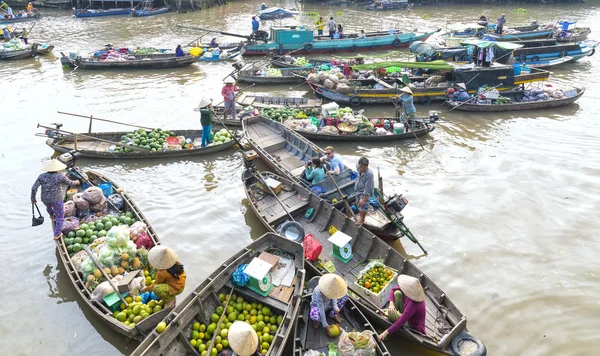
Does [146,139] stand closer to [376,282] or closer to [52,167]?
[52,167]

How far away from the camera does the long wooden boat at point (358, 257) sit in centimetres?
631

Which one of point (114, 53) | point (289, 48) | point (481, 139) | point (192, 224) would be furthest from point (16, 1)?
point (481, 139)

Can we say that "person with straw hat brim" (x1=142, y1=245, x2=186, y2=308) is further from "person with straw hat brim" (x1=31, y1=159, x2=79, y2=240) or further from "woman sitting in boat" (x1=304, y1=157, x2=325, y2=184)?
"woman sitting in boat" (x1=304, y1=157, x2=325, y2=184)

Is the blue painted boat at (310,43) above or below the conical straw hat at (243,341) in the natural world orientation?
above

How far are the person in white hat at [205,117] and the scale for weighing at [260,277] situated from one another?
7.07 meters

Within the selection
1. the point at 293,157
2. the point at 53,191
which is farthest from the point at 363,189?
the point at 53,191

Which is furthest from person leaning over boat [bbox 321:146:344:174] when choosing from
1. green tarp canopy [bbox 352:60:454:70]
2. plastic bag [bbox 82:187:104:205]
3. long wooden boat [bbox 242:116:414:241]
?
green tarp canopy [bbox 352:60:454:70]

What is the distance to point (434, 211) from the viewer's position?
1030cm

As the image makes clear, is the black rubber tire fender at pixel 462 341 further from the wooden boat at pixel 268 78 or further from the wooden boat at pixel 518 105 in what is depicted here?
the wooden boat at pixel 268 78

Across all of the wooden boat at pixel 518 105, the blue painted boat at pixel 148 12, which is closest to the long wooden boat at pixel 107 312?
the wooden boat at pixel 518 105

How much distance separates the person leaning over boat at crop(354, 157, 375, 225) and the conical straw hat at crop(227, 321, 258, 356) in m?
4.30

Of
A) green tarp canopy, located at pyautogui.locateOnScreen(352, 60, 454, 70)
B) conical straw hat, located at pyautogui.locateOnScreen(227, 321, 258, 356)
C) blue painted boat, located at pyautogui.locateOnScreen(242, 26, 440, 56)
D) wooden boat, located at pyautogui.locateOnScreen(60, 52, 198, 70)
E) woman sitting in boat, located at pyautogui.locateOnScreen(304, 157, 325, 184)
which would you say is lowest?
conical straw hat, located at pyautogui.locateOnScreen(227, 321, 258, 356)

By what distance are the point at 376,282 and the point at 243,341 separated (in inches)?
118

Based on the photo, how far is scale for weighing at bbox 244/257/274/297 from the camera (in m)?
6.59
